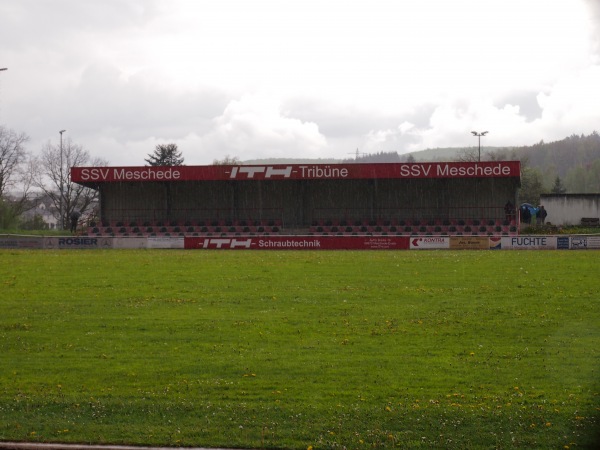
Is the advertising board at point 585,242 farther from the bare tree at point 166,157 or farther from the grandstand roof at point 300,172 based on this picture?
the bare tree at point 166,157

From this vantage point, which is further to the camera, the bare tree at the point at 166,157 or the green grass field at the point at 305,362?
the bare tree at the point at 166,157

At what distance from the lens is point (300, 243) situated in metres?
47.8

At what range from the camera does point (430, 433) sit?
32.7ft

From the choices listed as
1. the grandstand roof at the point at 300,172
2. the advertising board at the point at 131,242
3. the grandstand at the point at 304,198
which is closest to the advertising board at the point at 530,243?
the grandstand at the point at 304,198

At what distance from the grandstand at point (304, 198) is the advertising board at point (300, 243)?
9124 mm

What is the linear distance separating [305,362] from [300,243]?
34022 mm

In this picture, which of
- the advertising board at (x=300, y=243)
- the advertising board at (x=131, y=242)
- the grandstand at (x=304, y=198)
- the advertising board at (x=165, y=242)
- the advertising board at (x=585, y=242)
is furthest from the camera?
the grandstand at (x=304, y=198)

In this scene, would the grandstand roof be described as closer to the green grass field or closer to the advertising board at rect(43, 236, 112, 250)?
the advertising board at rect(43, 236, 112, 250)

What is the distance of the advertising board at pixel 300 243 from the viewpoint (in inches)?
1833

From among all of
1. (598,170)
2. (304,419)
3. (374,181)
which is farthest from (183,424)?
(598,170)

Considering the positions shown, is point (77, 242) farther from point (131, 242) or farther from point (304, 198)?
point (304, 198)

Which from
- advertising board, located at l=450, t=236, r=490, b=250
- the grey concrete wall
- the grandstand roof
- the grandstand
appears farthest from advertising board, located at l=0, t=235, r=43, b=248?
the grey concrete wall

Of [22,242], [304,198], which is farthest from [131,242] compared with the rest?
[304,198]

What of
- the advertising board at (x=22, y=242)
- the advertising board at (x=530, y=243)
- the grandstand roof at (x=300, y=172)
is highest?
the grandstand roof at (x=300, y=172)
